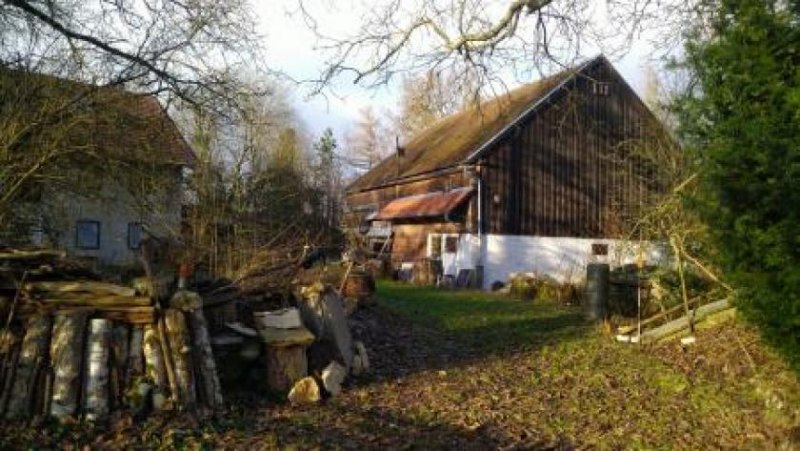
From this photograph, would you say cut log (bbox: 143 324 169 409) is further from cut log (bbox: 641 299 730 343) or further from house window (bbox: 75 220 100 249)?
house window (bbox: 75 220 100 249)

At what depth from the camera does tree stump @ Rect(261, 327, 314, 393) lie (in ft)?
29.2

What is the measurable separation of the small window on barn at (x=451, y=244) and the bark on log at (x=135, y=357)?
21.4 meters

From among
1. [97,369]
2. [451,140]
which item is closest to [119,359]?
[97,369]

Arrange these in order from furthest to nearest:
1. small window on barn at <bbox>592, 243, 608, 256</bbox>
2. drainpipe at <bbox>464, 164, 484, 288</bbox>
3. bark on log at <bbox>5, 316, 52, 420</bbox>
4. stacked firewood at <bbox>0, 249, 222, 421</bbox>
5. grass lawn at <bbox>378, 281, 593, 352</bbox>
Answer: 1. small window on barn at <bbox>592, 243, 608, 256</bbox>
2. drainpipe at <bbox>464, 164, 484, 288</bbox>
3. grass lawn at <bbox>378, 281, 593, 352</bbox>
4. stacked firewood at <bbox>0, 249, 222, 421</bbox>
5. bark on log at <bbox>5, 316, 52, 420</bbox>

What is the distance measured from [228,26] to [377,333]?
6.54 m

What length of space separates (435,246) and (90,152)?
19255 millimetres

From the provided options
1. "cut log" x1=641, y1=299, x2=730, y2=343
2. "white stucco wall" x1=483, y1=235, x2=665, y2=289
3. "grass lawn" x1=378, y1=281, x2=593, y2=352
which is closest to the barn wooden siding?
"white stucco wall" x1=483, y1=235, x2=665, y2=289

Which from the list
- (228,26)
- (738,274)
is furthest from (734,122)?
(228,26)

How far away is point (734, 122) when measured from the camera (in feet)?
28.9

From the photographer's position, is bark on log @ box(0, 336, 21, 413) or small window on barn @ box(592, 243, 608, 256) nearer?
bark on log @ box(0, 336, 21, 413)

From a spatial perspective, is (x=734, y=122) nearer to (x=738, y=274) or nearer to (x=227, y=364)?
(x=738, y=274)

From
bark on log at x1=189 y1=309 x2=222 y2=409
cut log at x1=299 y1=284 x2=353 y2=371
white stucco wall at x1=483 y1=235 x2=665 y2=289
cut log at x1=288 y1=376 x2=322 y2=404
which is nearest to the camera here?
bark on log at x1=189 y1=309 x2=222 y2=409

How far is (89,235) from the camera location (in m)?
30.6

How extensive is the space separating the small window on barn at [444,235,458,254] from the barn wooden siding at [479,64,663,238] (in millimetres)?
1562
